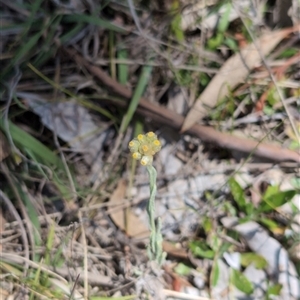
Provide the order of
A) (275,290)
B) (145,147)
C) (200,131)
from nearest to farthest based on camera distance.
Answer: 1. (145,147)
2. (275,290)
3. (200,131)

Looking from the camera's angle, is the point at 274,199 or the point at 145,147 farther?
the point at 274,199

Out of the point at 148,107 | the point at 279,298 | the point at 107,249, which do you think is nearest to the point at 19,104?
the point at 148,107

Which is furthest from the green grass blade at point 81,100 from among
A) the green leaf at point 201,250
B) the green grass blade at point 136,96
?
the green leaf at point 201,250

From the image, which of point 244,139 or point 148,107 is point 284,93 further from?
point 148,107

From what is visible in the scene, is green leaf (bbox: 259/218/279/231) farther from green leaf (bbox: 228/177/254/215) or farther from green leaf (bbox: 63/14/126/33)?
green leaf (bbox: 63/14/126/33)

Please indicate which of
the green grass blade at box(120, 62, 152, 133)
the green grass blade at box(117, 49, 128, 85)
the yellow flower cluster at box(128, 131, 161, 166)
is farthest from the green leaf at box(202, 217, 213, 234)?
the yellow flower cluster at box(128, 131, 161, 166)

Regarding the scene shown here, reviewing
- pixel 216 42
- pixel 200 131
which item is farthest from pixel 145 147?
pixel 216 42

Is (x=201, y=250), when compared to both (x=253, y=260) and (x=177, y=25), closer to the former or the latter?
(x=253, y=260)

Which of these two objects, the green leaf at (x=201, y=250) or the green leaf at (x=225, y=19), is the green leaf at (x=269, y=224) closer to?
the green leaf at (x=201, y=250)
